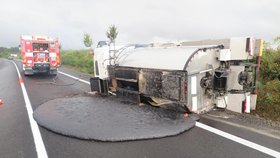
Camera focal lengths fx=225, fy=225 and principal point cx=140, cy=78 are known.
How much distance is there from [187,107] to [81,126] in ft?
8.79

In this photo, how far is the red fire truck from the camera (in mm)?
14969

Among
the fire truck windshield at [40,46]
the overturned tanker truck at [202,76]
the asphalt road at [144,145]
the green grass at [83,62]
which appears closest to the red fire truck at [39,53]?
the fire truck windshield at [40,46]

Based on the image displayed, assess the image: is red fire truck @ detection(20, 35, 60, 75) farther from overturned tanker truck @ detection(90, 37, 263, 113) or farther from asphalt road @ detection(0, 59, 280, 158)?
asphalt road @ detection(0, 59, 280, 158)

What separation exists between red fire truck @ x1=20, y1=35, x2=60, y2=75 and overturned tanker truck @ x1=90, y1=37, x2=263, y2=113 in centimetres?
1054

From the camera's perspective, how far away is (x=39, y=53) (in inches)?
607

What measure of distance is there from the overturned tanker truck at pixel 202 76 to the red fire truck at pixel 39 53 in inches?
415

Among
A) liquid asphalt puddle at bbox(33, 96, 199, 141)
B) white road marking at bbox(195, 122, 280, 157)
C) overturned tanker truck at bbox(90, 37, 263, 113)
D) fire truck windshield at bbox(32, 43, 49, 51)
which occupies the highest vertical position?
fire truck windshield at bbox(32, 43, 49, 51)

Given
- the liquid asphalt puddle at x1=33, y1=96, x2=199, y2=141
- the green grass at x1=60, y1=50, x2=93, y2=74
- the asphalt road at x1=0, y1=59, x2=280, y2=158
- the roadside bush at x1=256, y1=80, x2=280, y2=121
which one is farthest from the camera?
the green grass at x1=60, y1=50, x2=93, y2=74

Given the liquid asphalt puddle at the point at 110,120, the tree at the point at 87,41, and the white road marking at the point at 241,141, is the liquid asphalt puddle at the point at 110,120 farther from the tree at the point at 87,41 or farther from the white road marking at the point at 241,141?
the tree at the point at 87,41

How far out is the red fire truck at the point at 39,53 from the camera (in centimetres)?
1497

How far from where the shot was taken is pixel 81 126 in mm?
4969

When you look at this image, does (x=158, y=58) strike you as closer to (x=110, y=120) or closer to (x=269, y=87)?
(x=110, y=120)

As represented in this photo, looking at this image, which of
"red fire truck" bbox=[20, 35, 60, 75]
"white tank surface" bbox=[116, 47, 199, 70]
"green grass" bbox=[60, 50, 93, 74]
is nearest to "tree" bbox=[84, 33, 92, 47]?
"green grass" bbox=[60, 50, 93, 74]

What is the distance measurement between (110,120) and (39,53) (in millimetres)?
12093
